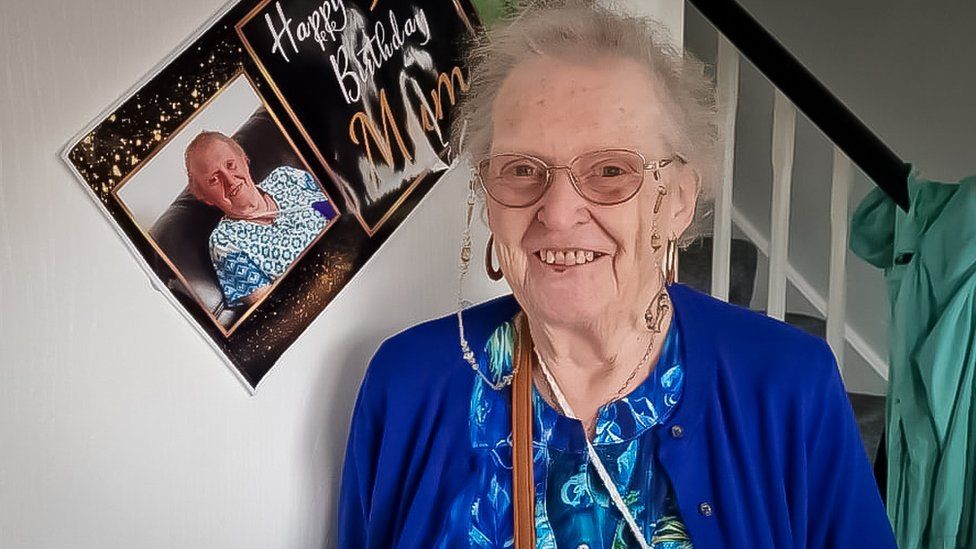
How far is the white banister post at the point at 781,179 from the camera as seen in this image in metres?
1.70

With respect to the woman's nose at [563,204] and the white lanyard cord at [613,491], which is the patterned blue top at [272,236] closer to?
the woman's nose at [563,204]

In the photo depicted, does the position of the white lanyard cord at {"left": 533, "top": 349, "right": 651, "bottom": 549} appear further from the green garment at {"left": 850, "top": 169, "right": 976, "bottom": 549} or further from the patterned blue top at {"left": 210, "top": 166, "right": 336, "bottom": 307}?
the green garment at {"left": 850, "top": 169, "right": 976, "bottom": 549}

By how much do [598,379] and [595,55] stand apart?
1.34ft

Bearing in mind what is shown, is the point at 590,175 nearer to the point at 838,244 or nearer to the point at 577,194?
the point at 577,194

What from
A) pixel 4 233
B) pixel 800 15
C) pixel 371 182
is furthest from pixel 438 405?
pixel 800 15

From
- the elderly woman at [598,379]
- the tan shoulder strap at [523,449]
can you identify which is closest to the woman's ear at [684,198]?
the elderly woman at [598,379]

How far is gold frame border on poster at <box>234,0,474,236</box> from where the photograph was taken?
998 millimetres

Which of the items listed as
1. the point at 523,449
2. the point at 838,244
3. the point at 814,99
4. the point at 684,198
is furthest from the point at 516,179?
the point at 838,244

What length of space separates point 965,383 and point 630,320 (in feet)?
2.34

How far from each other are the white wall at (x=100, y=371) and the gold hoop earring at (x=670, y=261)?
0.48m

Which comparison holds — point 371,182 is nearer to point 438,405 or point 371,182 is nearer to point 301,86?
point 301,86

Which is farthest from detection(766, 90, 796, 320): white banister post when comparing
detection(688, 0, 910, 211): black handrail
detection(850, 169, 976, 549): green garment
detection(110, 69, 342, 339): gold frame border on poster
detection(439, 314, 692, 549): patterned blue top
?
detection(110, 69, 342, 339): gold frame border on poster

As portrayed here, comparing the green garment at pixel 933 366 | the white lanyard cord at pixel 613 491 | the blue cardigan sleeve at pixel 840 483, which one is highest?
the white lanyard cord at pixel 613 491

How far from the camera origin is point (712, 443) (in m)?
1.08
